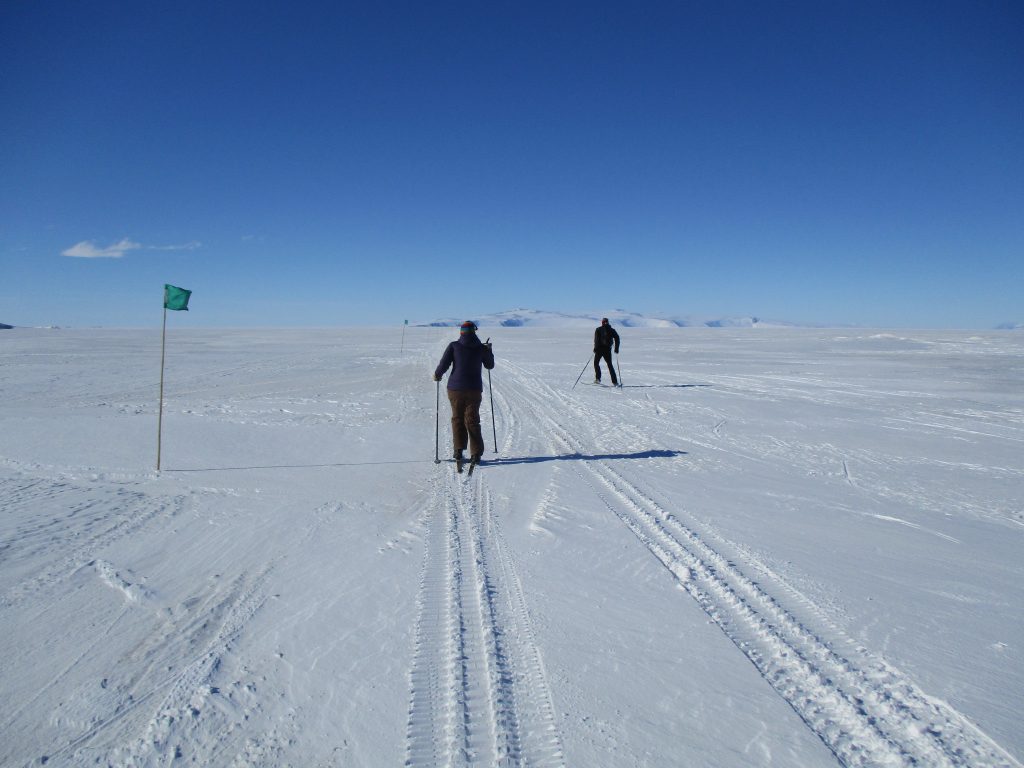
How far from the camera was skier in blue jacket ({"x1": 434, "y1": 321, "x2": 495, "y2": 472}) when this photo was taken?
6484mm

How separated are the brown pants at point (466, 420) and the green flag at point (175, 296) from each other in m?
3.37

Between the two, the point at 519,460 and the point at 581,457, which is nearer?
the point at 519,460

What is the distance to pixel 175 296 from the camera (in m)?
6.40

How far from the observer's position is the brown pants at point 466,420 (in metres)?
6.48

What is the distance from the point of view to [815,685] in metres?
2.60

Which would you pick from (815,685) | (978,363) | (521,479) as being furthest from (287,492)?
(978,363)

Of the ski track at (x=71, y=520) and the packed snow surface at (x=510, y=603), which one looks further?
the ski track at (x=71, y=520)

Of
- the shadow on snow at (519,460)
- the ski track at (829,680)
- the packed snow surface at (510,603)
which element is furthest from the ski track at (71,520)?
the ski track at (829,680)

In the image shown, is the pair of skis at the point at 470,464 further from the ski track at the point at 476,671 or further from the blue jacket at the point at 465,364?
the ski track at the point at 476,671

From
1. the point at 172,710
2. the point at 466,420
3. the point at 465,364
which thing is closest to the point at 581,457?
the point at 466,420

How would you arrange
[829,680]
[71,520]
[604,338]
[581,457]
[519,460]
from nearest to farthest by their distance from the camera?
[829,680]
[71,520]
[519,460]
[581,457]
[604,338]

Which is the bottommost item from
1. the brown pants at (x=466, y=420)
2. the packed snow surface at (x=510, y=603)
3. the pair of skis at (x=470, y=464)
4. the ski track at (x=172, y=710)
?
the ski track at (x=172, y=710)

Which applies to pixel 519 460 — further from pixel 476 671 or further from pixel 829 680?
pixel 829 680

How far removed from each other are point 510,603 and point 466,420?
3382mm
